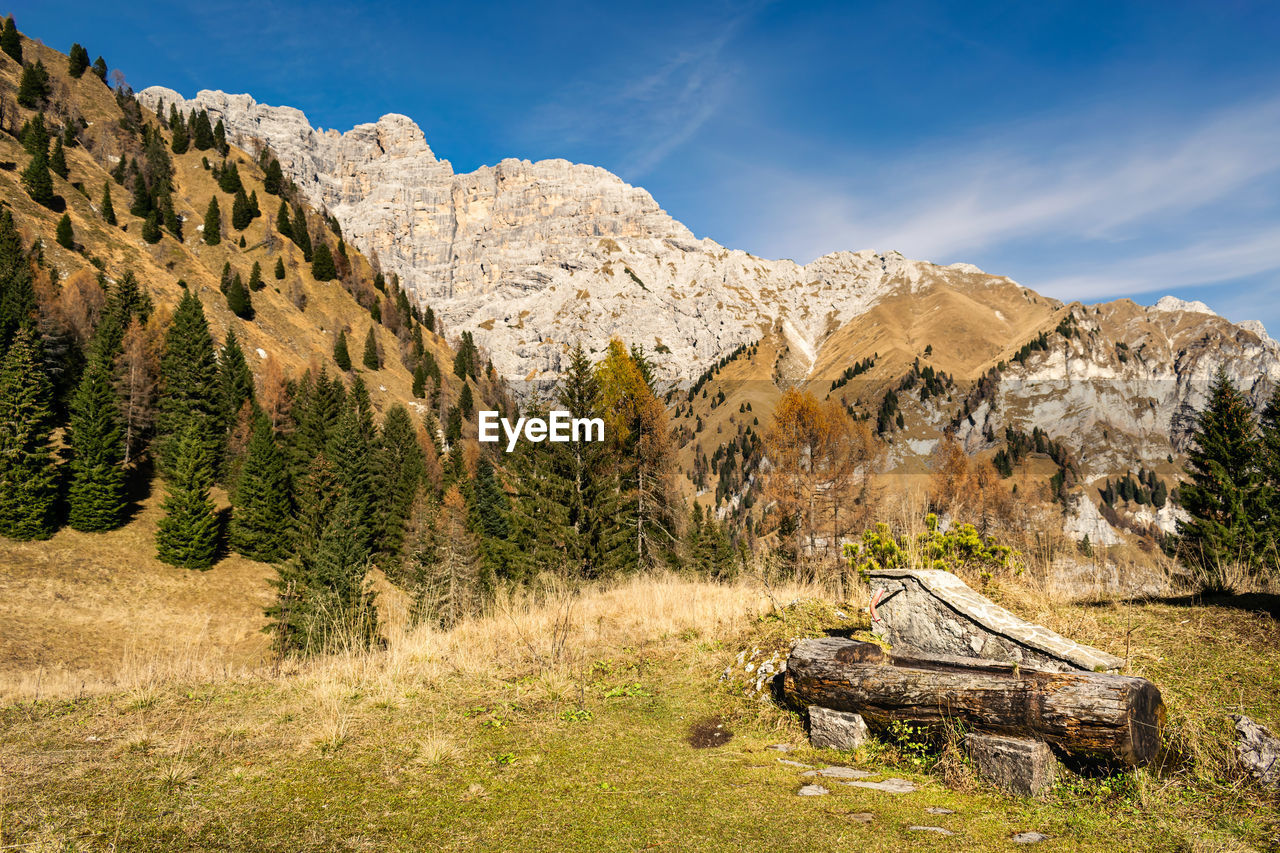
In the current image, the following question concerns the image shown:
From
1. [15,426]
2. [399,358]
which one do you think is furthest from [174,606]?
[399,358]

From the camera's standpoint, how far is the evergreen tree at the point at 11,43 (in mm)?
97125

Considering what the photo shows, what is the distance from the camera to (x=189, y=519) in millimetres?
43688

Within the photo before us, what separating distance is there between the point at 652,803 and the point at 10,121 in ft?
417

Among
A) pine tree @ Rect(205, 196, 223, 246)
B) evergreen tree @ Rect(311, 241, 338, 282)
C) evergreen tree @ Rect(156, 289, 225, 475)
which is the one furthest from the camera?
evergreen tree @ Rect(311, 241, 338, 282)

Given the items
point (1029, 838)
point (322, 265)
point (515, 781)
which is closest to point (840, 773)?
point (1029, 838)

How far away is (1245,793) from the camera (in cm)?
501

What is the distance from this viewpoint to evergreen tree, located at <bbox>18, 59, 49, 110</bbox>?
89.5 meters

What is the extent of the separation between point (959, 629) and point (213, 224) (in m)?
117

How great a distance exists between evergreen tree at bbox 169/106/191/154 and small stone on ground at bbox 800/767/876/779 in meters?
146

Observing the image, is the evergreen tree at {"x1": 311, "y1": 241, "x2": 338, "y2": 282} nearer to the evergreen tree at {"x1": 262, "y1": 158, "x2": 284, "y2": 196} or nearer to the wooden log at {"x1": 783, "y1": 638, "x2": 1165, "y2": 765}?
the evergreen tree at {"x1": 262, "y1": 158, "x2": 284, "y2": 196}

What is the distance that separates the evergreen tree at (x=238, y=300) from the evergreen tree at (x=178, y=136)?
51.0 metres

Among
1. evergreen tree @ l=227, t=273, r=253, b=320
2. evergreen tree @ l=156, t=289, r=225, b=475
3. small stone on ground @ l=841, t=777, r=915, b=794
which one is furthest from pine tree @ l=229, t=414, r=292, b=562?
small stone on ground @ l=841, t=777, r=915, b=794

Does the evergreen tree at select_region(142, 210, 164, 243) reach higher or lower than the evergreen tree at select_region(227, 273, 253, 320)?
higher

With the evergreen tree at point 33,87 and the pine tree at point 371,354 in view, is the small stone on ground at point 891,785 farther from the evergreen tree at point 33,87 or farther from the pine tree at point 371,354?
the evergreen tree at point 33,87
